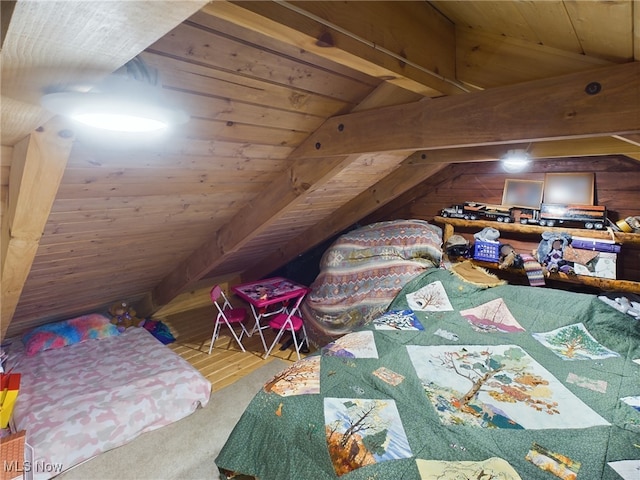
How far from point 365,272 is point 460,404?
5.65 feet

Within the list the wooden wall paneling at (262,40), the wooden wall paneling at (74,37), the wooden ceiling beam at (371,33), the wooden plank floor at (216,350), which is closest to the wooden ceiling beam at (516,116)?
the wooden ceiling beam at (371,33)

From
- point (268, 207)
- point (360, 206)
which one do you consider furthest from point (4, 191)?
point (360, 206)

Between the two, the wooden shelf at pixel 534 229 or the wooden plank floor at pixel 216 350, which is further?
the wooden plank floor at pixel 216 350

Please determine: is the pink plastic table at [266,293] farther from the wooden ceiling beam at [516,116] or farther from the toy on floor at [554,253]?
the toy on floor at [554,253]

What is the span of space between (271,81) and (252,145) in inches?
20.1

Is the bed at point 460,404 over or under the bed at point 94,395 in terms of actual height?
over

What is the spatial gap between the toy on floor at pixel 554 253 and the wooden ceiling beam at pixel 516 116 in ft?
6.33

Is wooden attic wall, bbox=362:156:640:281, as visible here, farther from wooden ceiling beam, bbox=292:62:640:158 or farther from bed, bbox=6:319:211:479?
bed, bbox=6:319:211:479

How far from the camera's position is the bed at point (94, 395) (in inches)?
82.0

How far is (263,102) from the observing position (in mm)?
1639

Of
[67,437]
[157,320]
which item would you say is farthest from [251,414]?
[157,320]

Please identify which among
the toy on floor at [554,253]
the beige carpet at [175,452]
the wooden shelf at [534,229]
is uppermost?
the wooden shelf at [534,229]

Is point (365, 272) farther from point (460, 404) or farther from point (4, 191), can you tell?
point (4, 191)

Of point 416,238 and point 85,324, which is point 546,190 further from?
point 85,324
